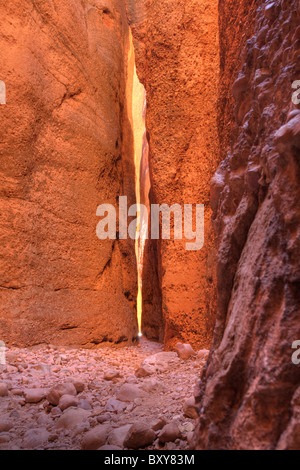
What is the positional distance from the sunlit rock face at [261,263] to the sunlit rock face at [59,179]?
7.84 feet

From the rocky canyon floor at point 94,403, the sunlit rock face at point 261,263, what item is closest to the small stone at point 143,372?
the rocky canyon floor at point 94,403

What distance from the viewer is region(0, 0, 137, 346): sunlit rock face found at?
11.4 ft

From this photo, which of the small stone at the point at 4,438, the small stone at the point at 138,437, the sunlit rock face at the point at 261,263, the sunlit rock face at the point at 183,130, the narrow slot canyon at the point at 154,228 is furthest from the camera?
the sunlit rock face at the point at 183,130

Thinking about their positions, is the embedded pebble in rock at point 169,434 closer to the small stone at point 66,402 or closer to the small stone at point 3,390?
the small stone at point 66,402

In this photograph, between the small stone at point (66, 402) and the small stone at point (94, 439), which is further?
the small stone at point (66, 402)

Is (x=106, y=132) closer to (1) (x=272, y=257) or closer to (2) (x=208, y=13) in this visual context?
(2) (x=208, y=13)

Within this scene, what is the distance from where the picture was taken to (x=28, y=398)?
6.47ft

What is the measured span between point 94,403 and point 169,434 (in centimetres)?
69

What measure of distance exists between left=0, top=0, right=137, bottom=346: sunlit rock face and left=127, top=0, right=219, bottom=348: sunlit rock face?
2.34 ft

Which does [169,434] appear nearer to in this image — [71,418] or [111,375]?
[71,418]

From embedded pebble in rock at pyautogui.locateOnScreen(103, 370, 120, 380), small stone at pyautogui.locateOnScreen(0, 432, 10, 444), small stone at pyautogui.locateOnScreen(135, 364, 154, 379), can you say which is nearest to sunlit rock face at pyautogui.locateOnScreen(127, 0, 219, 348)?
small stone at pyautogui.locateOnScreen(135, 364, 154, 379)

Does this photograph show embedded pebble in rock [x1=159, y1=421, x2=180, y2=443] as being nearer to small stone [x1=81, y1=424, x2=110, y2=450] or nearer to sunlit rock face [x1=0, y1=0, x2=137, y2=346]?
small stone [x1=81, y1=424, x2=110, y2=450]

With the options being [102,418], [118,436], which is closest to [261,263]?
[118,436]

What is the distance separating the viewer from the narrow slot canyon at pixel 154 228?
1067mm
